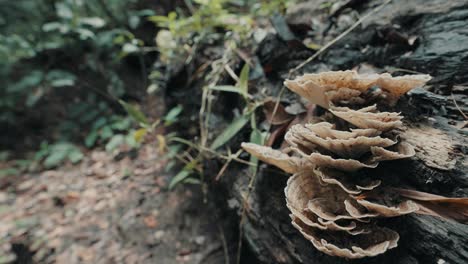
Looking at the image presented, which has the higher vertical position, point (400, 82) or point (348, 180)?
point (400, 82)

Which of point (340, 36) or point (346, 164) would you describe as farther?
point (340, 36)

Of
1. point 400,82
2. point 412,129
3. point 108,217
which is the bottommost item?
point 108,217

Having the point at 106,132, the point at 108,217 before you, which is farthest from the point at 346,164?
the point at 106,132

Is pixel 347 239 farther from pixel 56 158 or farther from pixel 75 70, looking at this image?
pixel 75 70

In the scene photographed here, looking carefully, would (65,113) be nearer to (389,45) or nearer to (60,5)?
(60,5)

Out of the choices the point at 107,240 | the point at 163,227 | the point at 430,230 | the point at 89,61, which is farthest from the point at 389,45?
the point at 89,61

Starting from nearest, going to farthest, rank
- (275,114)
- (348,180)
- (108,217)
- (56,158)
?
(348,180) → (275,114) → (108,217) → (56,158)

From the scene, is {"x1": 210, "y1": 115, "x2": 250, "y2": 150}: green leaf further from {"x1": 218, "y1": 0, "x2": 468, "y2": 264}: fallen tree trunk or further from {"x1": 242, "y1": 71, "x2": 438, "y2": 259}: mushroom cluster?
{"x1": 242, "y1": 71, "x2": 438, "y2": 259}: mushroom cluster
